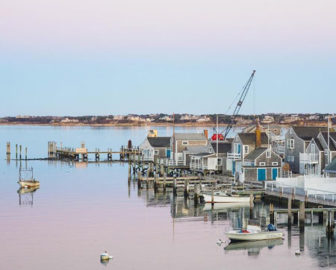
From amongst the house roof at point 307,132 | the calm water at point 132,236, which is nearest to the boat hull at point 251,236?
the calm water at point 132,236

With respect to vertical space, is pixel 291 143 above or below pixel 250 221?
above

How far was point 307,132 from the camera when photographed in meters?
83.5

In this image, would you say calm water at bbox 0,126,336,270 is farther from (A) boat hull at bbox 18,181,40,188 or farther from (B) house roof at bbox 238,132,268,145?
(B) house roof at bbox 238,132,268,145

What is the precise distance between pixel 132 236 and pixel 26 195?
29018 millimetres

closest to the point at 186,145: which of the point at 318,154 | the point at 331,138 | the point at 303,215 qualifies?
the point at 318,154

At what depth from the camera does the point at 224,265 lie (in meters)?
47.0

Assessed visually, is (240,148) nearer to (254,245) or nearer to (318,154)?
(318,154)

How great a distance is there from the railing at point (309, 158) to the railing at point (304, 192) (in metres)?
9.07

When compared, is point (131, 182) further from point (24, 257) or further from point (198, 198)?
point (24, 257)

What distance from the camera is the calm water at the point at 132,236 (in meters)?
47.8

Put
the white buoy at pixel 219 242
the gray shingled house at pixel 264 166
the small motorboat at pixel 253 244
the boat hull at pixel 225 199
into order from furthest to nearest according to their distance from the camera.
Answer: the gray shingled house at pixel 264 166
the boat hull at pixel 225 199
the white buoy at pixel 219 242
the small motorboat at pixel 253 244

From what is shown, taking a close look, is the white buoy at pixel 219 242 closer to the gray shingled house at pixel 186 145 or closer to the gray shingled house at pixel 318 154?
the gray shingled house at pixel 318 154

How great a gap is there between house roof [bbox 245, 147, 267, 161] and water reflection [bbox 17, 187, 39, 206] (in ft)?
79.6

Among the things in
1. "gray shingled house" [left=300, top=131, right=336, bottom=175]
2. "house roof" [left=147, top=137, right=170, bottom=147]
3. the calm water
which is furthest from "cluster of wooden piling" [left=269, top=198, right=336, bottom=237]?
"house roof" [left=147, top=137, right=170, bottom=147]
